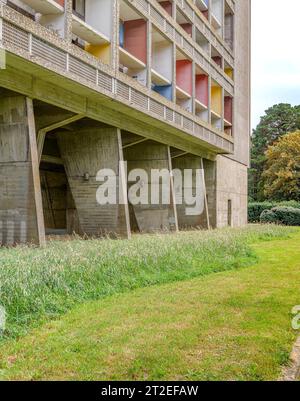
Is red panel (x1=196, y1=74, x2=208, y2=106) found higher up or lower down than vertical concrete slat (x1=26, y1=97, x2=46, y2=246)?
higher up

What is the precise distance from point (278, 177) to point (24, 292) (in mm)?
46369

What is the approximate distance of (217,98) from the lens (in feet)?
97.0

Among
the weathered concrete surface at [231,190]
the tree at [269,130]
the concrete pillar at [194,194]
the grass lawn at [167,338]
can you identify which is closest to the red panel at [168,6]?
the concrete pillar at [194,194]

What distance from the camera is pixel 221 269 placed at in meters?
10.7

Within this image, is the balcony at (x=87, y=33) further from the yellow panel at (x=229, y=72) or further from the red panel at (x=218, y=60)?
the yellow panel at (x=229, y=72)

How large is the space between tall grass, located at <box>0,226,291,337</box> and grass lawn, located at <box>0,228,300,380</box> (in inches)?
11.7

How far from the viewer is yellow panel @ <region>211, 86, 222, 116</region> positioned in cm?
2936

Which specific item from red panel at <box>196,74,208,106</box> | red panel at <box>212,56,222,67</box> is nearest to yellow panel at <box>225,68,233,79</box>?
red panel at <box>212,56,222,67</box>

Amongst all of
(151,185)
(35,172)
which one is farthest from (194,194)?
(35,172)

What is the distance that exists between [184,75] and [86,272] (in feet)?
58.7

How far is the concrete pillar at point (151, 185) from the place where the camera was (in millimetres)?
23391

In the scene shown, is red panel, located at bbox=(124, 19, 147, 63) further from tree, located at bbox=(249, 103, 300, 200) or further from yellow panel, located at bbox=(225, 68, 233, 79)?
tree, located at bbox=(249, 103, 300, 200)
